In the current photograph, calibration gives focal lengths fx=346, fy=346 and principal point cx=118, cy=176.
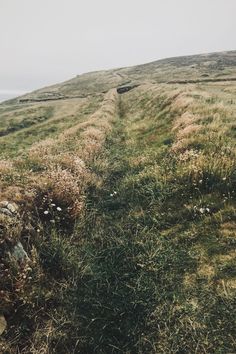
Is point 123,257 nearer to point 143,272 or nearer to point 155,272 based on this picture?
point 143,272

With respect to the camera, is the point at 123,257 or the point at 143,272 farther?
the point at 123,257

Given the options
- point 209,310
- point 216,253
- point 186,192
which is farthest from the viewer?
point 186,192

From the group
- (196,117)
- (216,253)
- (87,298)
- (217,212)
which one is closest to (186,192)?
(217,212)

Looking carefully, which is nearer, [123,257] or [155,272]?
[155,272]

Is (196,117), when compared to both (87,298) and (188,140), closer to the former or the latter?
(188,140)

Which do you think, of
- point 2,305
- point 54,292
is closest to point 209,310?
point 54,292

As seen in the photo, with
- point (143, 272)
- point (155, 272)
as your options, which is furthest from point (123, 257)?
point (155, 272)

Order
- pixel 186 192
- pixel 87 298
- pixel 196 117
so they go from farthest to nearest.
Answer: pixel 196 117
pixel 186 192
pixel 87 298

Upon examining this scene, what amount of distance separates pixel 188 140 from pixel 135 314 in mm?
8437

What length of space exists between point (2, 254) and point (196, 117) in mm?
12410

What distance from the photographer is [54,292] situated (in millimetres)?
6617

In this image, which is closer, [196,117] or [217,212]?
[217,212]

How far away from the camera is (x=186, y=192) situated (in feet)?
31.9

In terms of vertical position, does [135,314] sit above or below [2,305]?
below
